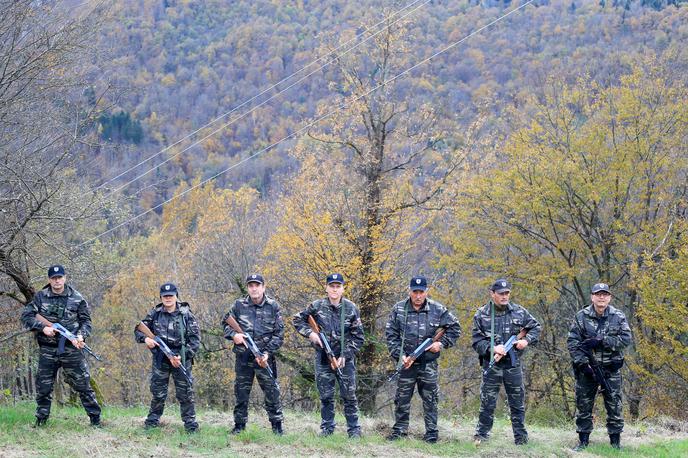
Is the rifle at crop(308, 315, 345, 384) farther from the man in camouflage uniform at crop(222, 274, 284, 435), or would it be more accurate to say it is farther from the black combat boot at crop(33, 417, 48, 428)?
the black combat boot at crop(33, 417, 48, 428)

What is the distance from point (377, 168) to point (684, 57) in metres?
13.0

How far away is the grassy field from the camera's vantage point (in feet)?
28.5

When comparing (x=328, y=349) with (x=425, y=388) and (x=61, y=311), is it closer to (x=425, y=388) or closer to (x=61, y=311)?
(x=425, y=388)

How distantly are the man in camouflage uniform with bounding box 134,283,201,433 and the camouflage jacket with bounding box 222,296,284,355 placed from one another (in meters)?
0.56

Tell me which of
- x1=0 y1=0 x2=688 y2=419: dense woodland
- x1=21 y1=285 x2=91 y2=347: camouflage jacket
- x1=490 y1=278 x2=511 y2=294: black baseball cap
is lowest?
x1=21 y1=285 x2=91 y2=347: camouflage jacket

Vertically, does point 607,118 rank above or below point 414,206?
above

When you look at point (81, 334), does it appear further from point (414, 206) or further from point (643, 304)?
point (643, 304)

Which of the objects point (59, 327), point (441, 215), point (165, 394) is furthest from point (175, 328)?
point (441, 215)

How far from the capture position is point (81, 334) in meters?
9.75

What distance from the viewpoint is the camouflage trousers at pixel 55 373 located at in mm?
9656

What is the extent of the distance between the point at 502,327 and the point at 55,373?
19.6 ft

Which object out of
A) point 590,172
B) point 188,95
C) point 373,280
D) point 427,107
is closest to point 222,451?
point 373,280

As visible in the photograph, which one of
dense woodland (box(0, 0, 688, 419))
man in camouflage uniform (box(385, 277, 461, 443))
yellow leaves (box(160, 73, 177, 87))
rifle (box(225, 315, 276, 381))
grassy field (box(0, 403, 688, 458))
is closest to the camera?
grassy field (box(0, 403, 688, 458))

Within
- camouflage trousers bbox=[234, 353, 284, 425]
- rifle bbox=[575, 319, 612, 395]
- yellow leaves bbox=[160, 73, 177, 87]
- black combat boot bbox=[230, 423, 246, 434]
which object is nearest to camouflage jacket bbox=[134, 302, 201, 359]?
camouflage trousers bbox=[234, 353, 284, 425]
